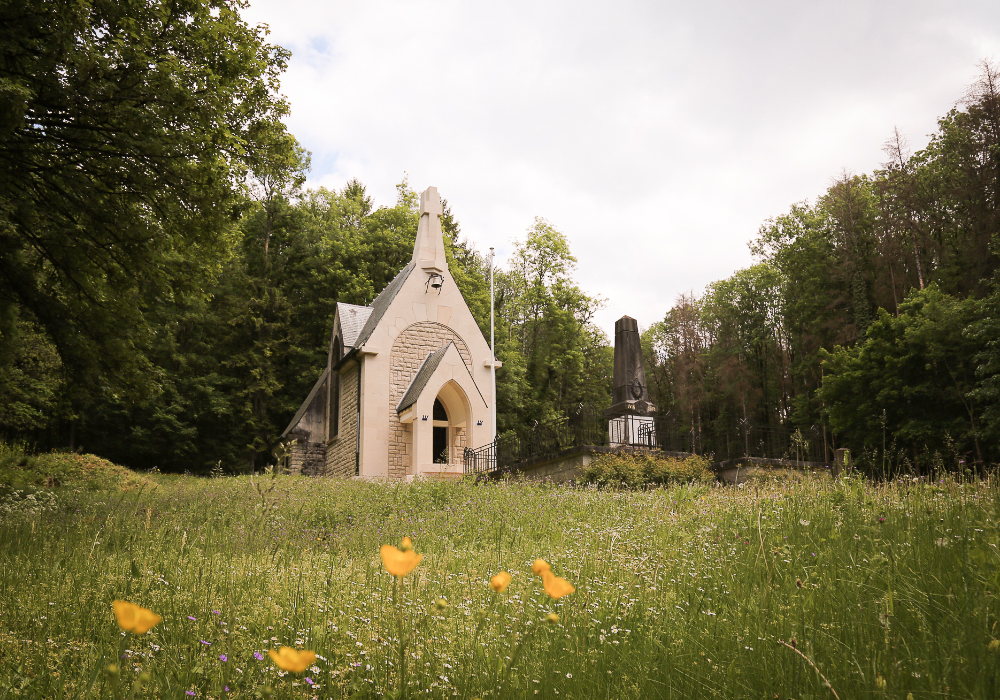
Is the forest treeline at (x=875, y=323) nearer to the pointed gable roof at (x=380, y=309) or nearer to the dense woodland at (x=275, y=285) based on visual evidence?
the dense woodland at (x=275, y=285)

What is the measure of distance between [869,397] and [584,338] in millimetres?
21750

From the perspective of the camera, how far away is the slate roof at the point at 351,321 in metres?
24.5

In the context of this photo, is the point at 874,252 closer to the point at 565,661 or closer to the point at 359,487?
the point at 359,487

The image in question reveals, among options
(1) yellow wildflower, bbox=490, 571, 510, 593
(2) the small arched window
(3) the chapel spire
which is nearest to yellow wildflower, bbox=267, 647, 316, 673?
(1) yellow wildflower, bbox=490, 571, 510, 593

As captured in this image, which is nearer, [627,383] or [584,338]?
[627,383]

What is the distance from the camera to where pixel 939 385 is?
19812 mm

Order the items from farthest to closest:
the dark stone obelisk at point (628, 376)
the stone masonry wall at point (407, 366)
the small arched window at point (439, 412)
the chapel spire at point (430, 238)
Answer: the small arched window at point (439, 412) → the chapel spire at point (430, 238) → the stone masonry wall at point (407, 366) → the dark stone obelisk at point (628, 376)

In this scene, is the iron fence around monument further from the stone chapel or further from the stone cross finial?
the stone cross finial

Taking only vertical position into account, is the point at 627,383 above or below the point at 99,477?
above

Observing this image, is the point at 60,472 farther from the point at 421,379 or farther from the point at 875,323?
the point at 875,323

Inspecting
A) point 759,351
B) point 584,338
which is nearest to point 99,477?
point 584,338

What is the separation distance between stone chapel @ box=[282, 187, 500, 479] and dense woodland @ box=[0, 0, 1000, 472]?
18.8 feet

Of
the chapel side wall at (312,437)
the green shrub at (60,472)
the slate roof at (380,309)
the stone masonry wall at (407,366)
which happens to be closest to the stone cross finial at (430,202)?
the slate roof at (380,309)

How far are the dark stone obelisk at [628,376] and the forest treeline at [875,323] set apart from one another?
1164mm
